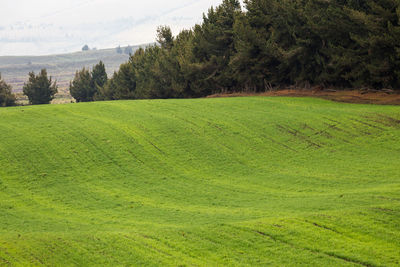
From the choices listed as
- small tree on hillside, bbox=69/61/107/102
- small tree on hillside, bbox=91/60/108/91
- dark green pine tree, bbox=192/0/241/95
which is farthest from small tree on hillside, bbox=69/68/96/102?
dark green pine tree, bbox=192/0/241/95

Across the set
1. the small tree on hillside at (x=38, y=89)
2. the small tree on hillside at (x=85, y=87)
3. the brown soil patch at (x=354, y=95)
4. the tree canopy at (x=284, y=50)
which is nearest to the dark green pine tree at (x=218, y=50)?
the tree canopy at (x=284, y=50)

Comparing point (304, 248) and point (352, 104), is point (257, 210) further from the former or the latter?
point (352, 104)

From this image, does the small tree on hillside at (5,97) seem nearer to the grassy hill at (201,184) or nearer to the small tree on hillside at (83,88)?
the small tree on hillside at (83,88)

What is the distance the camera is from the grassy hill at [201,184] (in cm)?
1378

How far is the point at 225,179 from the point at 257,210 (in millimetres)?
6160

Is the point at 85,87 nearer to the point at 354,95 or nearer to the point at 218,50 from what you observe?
the point at 218,50

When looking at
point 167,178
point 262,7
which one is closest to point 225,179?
point 167,178

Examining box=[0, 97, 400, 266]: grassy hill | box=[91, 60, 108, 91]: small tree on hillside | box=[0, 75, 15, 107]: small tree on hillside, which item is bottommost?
box=[0, 97, 400, 266]: grassy hill

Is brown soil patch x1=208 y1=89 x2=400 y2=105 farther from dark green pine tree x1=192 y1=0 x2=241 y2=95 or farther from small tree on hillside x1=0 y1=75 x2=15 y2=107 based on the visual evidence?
small tree on hillside x1=0 y1=75 x2=15 y2=107

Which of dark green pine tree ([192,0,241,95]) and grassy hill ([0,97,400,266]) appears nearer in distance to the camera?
grassy hill ([0,97,400,266])

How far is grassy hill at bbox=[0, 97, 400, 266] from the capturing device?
13.8 meters

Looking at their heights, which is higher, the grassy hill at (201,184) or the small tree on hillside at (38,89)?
the small tree on hillside at (38,89)

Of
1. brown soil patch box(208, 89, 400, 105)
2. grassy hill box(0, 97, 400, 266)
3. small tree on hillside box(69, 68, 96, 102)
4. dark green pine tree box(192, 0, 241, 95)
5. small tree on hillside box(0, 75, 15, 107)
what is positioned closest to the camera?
grassy hill box(0, 97, 400, 266)

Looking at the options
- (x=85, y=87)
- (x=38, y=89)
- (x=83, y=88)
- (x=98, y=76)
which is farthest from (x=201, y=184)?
(x=98, y=76)
